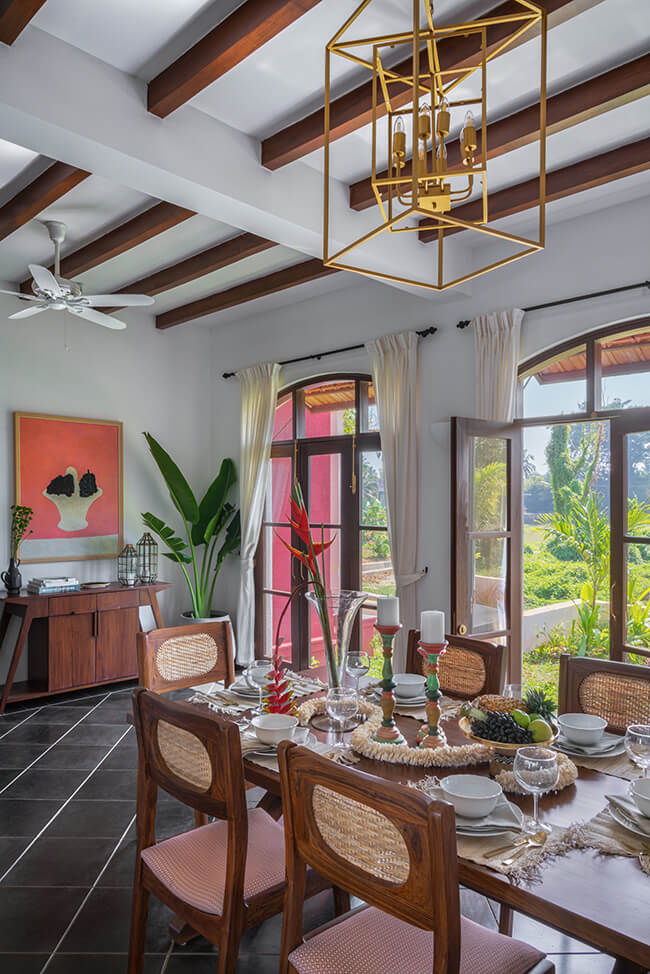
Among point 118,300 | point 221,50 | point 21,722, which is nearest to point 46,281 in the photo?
point 118,300

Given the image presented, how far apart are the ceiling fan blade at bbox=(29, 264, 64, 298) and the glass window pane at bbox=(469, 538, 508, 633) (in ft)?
8.69

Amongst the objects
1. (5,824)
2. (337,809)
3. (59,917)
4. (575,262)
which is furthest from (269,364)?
(337,809)

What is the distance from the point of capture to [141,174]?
8.48 feet

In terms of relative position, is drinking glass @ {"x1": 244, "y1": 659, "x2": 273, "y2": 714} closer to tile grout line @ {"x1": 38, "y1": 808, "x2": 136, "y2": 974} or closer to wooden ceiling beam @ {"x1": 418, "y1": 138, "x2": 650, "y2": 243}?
tile grout line @ {"x1": 38, "y1": 808, "x2": 136, "y2": 974}

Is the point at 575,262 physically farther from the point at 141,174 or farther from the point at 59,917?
Result: the point at 59,917

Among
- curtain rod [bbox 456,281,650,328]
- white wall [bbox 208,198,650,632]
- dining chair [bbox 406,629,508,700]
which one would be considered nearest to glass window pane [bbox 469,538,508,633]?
white wall [bbox 208,198,650,632]

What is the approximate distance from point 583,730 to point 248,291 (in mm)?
3855

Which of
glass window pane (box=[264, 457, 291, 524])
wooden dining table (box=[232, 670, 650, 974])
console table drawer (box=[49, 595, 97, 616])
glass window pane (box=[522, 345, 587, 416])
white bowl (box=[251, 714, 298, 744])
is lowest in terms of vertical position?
console table drawer (box=[49, 595, 97, 616])

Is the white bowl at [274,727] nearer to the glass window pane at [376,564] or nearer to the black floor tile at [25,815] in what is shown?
the black floor tile at [25,815]

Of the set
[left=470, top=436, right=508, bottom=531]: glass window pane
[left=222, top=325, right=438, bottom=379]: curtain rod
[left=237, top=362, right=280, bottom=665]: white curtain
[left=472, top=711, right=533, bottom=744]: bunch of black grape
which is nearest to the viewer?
[left=472, top=711, right=533, bottom=744]: bunch of black grape

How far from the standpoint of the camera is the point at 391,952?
54.5 inches

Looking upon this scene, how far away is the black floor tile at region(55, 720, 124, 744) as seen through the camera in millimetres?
3973

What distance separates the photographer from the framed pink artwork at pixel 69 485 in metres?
4.96

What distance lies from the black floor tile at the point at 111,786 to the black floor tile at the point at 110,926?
820 millimetres
